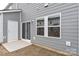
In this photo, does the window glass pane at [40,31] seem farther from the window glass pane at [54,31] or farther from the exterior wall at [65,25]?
the window glass pane at [54,31]

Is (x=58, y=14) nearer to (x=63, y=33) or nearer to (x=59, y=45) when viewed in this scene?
(x=63, y=33)

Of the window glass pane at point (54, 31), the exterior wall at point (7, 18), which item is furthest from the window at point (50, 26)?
the exterior wall at point (7, 18)

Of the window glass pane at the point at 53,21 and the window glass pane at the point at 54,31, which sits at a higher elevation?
the window glass pane at the point at 53,21

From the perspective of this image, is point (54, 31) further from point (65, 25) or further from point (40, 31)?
point (40, 31)

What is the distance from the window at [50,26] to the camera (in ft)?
17.1

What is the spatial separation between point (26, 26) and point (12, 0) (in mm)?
4557

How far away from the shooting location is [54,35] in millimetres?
5539

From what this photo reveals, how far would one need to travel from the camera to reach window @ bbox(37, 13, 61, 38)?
5.22 meters

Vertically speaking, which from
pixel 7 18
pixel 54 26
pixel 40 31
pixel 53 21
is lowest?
pixel 40 31

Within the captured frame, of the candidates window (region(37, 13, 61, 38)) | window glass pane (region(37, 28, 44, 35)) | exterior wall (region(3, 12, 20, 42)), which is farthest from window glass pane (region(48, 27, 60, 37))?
exterior wall (region(3, 12, 20, 42))

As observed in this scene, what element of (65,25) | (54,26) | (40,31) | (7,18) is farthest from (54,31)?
(7,18)

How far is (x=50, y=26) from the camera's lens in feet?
19.0

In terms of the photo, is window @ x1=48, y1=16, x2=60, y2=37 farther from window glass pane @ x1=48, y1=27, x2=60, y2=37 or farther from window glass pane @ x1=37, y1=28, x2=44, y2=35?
window glass pane @ x1=37, y1=28, x2=44, y2=35

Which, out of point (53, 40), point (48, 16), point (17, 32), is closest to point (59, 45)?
point (53, 40)
